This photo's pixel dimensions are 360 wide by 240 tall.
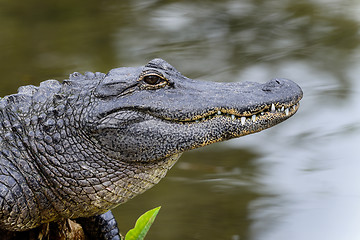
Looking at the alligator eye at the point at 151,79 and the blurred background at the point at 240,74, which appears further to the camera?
the blurred background at the point at 240,74

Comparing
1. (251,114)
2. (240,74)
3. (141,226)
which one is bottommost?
(141,226)

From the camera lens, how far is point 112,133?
287 cm

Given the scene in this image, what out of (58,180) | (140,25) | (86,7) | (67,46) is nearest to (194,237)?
(58,180)

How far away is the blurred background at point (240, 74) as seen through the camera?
15.7 feet

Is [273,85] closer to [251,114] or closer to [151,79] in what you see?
[251,114]

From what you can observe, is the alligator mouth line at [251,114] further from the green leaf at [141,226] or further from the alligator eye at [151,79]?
the green leaf at [141,226]

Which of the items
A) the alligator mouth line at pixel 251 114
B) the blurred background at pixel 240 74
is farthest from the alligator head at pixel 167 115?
the blurred background at pixel 240 74

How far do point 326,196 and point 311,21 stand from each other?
14.0 ft

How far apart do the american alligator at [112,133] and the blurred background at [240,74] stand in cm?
168

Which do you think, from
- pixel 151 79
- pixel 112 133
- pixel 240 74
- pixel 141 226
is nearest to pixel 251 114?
pixel 151 79

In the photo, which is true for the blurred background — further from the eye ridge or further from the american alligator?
the eye ridge

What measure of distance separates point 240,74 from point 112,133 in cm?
438

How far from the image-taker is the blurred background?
479 cm

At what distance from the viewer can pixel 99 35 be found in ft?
27.4
